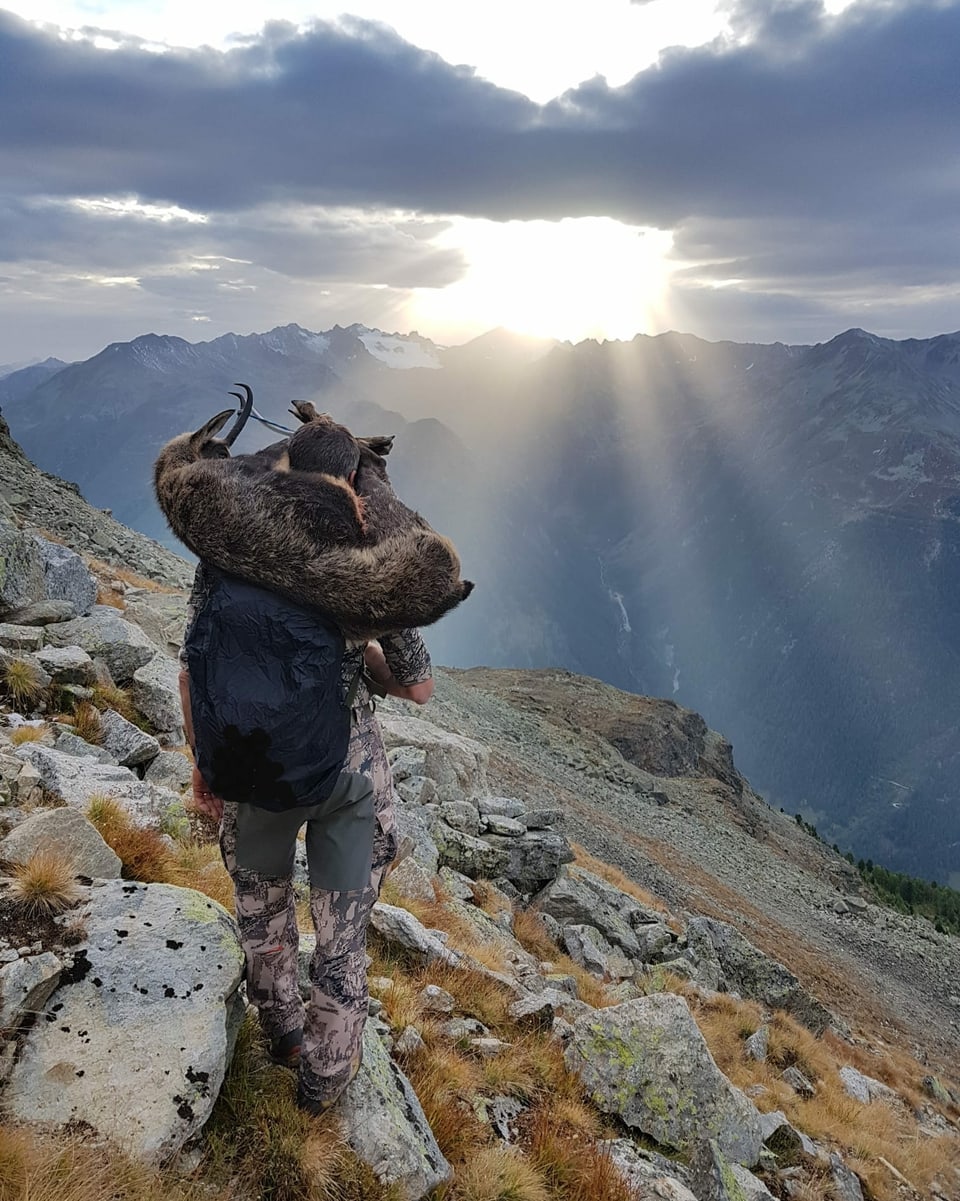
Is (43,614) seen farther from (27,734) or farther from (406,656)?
(406,656)

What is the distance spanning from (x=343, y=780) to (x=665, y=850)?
124ft

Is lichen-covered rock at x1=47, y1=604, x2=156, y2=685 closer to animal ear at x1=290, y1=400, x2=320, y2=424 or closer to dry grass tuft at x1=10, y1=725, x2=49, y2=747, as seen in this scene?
dry grass tuft at x1=10, y1=725, x2=49, y2=747

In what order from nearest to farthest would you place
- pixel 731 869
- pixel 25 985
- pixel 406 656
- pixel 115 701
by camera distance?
pixel 25 985 < pixel 406 656 < pixel 115 701 < pixel 731 869

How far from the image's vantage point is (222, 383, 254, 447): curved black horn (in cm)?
384

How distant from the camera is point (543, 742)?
2112 inches

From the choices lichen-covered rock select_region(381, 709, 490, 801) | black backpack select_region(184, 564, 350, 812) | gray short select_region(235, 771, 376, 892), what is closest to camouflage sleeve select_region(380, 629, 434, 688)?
black backpack select_region(184, 564, 350, 812)

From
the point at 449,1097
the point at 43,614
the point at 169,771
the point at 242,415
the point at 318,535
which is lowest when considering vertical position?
the point at 449,1097

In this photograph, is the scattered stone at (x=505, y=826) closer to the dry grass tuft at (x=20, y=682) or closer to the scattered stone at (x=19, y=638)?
the scattered stone at (x=19, y=638)

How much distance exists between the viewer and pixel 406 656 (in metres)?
4.08

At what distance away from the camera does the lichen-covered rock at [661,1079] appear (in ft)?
23.0

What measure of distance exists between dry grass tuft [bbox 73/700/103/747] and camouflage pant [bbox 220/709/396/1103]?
5.49 metres

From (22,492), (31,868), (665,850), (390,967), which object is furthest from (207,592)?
(22,492)

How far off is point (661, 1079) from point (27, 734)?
7361mm

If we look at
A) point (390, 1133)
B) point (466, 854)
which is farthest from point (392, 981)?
point (466, 854)
